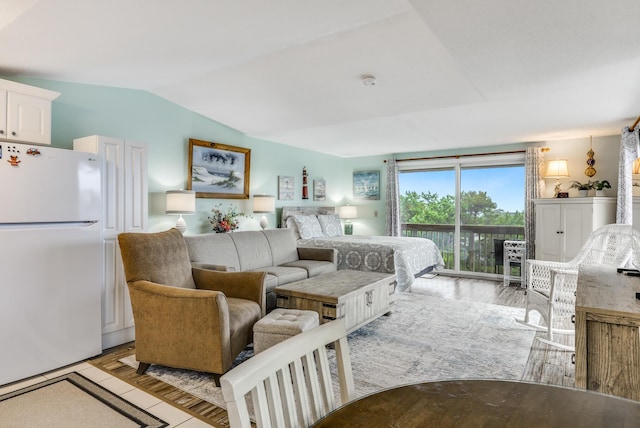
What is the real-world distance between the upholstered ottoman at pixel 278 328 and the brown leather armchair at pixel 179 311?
14 cm

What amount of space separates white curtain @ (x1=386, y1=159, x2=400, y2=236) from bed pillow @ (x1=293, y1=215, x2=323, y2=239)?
166 cm

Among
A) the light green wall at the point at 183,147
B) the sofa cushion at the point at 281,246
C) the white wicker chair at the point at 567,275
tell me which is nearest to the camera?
the white wicker chair at the point at 567,275

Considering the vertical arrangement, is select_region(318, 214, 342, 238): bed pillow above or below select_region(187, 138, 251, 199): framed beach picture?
below

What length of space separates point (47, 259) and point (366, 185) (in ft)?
19.4

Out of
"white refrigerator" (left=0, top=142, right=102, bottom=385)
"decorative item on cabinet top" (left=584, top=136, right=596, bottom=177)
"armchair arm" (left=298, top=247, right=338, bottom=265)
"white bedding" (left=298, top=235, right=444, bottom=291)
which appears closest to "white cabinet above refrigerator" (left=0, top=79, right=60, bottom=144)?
"white refrigerator" (left=0, top=142, right=102, bottom=385)

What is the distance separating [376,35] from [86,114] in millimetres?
2826

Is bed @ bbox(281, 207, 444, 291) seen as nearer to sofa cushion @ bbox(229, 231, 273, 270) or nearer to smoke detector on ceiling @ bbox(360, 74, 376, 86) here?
sofa cushion @ bbox(229, 231, 273, 270)

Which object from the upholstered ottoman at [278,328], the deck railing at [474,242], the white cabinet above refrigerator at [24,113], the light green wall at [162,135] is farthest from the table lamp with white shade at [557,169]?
the white cabinet above refrigerator at [24,113]

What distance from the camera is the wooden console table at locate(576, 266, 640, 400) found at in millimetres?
1511

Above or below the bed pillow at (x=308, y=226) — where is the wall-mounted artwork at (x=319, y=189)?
above

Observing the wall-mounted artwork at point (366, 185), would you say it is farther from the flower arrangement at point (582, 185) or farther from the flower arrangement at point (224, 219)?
the flower arrangement at point (582, 185)

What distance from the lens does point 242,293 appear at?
3.08 m

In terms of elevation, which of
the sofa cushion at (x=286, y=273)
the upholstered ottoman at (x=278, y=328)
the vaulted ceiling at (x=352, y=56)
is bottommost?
the upholstered ottoman at (x=278, y=328)

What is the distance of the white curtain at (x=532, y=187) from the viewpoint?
584 centimetres
